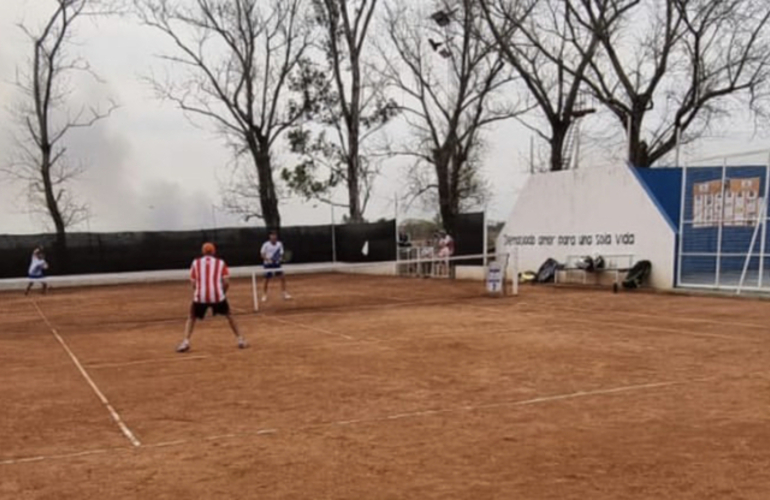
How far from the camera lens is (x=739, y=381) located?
7.46 m

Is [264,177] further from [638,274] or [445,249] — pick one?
[638,274]

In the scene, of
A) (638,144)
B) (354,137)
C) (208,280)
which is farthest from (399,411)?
(354,137)

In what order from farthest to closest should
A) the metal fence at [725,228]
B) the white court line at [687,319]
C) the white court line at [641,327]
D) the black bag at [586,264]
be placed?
the black bag at [586,264] < the metal fence at [725,228] < the white court line at [687,319] < the white court line at [641,327]

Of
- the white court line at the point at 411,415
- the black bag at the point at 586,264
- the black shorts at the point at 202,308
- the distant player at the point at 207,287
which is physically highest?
the distant player at the point at 207,287

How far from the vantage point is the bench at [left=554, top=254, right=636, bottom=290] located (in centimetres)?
2052

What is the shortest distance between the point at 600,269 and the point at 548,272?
2.04m

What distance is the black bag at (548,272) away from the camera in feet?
74.9

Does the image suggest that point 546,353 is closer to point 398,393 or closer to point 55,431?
point 398,393

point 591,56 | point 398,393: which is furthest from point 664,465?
point 591,56

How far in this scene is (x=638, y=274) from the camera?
1980 cm

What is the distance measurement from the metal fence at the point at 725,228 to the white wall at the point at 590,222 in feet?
1.84

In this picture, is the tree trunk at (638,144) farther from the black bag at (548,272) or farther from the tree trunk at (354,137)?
the tree trunk at (354,137)

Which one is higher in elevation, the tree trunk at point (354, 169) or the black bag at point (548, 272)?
the tree trunk at point (354, 169)

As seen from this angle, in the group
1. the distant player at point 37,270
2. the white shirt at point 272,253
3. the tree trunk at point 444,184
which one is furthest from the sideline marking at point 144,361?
the tree trunk at point 444,184
